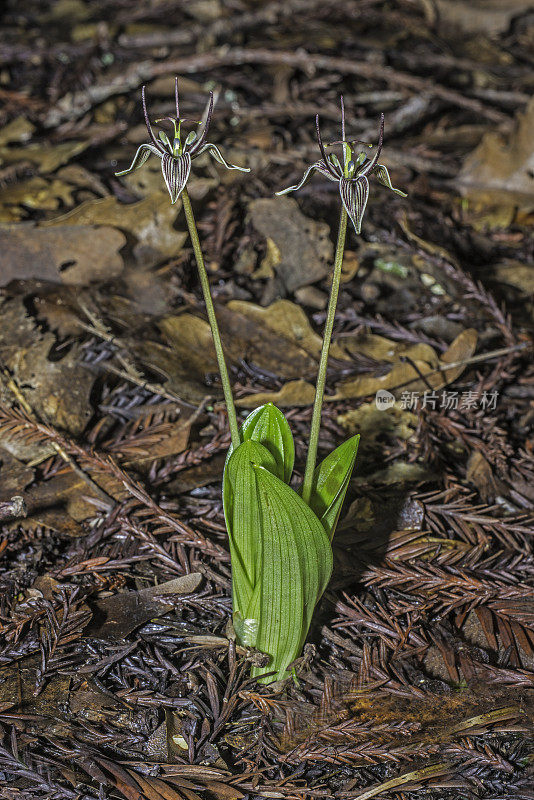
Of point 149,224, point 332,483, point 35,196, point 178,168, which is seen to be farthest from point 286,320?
point 35,196

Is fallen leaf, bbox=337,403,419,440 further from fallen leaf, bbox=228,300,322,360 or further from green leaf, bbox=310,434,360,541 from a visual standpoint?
green leaf, bbox=310,434,360,541

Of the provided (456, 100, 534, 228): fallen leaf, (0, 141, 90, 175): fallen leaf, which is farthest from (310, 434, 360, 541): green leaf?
(0, 141, 90, 175): fallen leaf

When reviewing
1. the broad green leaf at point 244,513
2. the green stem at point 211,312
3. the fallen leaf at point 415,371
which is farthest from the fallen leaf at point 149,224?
→ the broad green leaf at point 244,513

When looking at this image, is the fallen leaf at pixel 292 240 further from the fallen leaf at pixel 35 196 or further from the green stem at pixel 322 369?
the green stem at pixel 322 369

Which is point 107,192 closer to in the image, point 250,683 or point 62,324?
point 62,324

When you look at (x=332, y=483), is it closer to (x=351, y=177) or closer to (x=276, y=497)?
(x=276, y=497)

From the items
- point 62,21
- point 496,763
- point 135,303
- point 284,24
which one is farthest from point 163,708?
point 62,21

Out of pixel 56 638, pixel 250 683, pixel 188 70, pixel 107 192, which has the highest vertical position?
pixel 188 70
